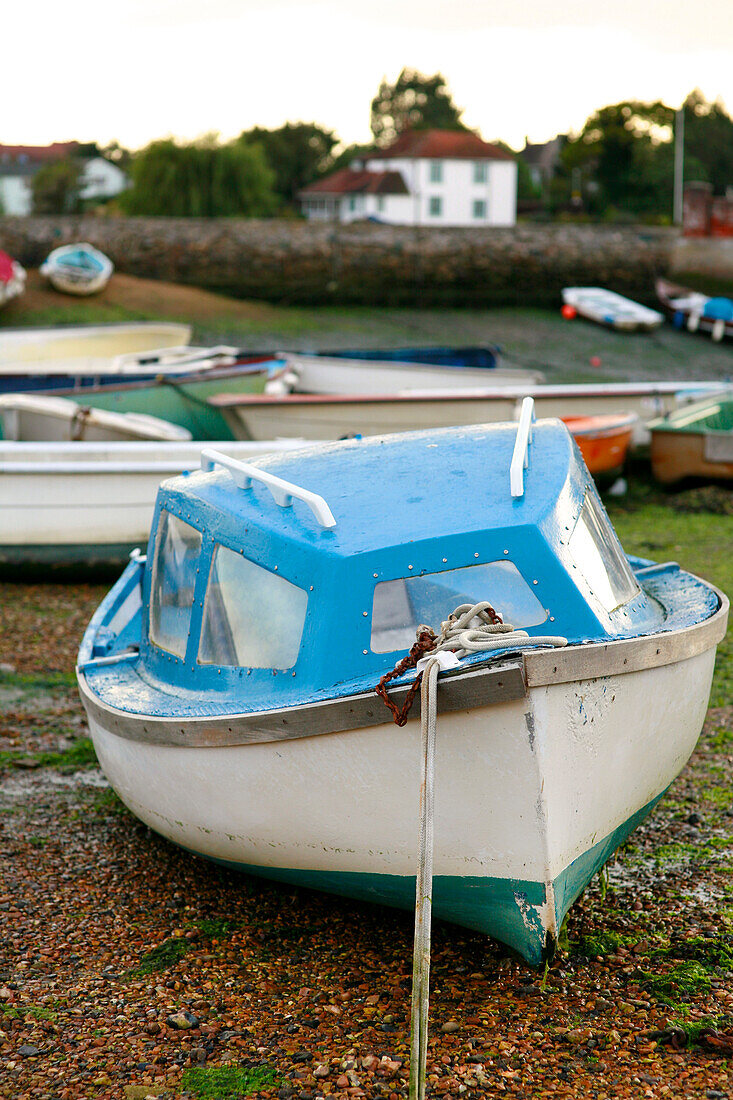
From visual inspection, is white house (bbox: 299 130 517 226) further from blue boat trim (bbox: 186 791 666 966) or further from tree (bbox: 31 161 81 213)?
blue boat trim (bbox: 186 791 666 966)

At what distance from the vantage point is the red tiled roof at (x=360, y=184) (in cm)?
6875

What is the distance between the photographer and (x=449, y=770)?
3.46 metres

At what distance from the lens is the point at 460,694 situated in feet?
10.7

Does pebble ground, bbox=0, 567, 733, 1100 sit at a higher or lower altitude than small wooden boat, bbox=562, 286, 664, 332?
lower

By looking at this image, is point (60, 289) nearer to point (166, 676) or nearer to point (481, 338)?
point (481, 338)

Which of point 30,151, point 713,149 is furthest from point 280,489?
point 30,151

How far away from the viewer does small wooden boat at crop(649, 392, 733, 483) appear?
517 inches

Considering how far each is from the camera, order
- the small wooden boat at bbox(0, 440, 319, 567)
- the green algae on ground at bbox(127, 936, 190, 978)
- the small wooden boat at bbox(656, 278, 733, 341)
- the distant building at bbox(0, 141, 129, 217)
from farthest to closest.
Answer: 1. the distant building at bbox(0, 141, 129, 217)
2. the small wooden boat at bbox(656, 278, 733, 341)
3. the small wooden boat at bbox(0, 440, 319, 567)
4. the green algae on ground at bbox(127, 936, 190, 978)

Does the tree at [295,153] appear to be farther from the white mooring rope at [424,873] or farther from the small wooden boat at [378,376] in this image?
the white mooring rope at [424,873]

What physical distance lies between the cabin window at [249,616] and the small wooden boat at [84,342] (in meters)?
17.2

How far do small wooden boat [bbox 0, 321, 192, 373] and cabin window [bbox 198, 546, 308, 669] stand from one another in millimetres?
17164

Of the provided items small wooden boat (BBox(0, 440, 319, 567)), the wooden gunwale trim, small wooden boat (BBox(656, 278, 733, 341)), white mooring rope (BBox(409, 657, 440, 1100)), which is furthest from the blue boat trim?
small wooden boat (BBox(656, 278, 733, 341))

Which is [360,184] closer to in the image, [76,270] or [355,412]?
[76,270]

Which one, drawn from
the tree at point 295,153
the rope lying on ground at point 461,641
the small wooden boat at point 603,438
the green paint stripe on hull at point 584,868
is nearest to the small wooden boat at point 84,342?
the small wooden boat at point 603,438
